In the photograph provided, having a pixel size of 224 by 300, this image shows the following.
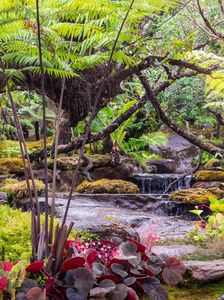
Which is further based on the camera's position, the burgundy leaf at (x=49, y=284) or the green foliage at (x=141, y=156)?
the green foliage at (x=141, y=156)

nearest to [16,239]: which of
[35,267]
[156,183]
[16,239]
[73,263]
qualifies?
[16,239]

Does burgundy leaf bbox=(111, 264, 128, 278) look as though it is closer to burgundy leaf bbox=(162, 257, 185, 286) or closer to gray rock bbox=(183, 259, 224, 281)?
burgundy leaf bbox=(162, 257, 185, 286)

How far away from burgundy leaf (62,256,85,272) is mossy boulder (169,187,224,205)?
4592 mm

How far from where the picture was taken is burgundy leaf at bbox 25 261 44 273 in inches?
56.4

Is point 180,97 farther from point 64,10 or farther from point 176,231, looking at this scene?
point 64,10

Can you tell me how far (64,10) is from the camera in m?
1.91

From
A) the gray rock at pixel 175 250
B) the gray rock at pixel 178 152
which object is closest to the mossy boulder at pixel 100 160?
the gray rock at pixel 178 152

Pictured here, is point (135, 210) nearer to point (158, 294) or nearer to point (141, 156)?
point (158, 294)

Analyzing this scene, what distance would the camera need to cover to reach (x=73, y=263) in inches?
57.2

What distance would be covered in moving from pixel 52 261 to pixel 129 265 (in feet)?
1.53

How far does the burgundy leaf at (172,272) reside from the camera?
164 centimetres

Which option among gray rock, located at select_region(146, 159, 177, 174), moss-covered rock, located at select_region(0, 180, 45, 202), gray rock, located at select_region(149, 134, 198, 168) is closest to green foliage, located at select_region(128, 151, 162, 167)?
gray rock, located at select_region(146, 159, 177, 174)

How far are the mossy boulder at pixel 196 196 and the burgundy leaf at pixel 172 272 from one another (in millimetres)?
4133

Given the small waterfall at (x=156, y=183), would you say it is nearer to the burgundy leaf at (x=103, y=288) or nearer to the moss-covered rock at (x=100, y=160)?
the moss-covered rock at (x=100, y=160)
